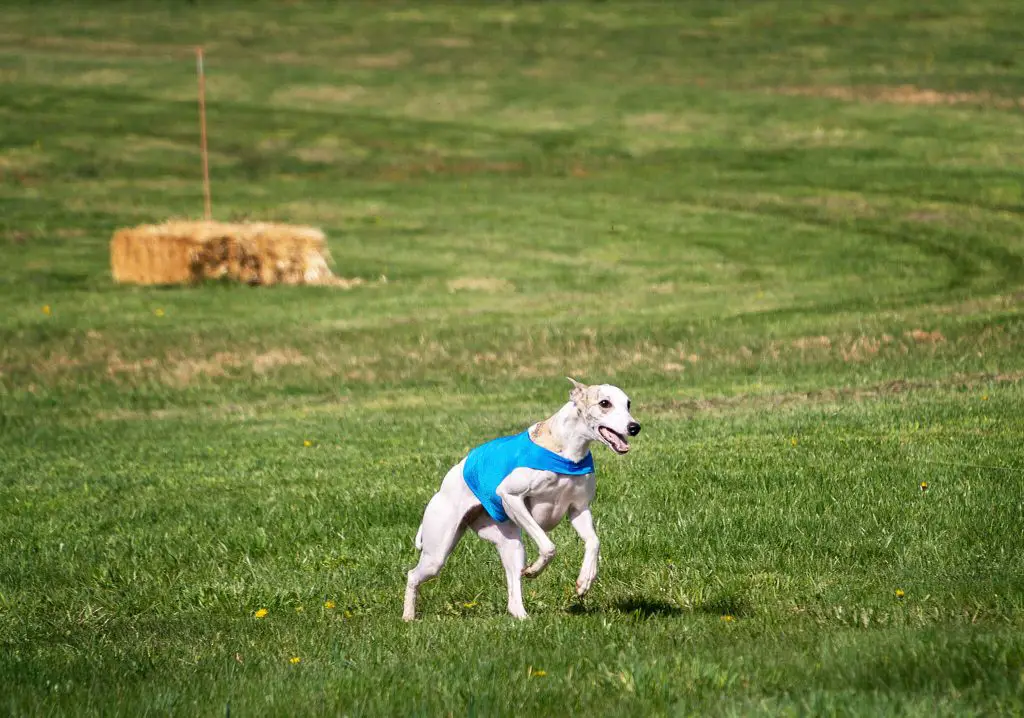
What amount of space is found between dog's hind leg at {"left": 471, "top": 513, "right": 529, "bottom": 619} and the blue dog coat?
0.12 metres

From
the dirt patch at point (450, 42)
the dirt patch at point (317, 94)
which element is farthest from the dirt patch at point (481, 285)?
the dirt patch at point (450, 42)

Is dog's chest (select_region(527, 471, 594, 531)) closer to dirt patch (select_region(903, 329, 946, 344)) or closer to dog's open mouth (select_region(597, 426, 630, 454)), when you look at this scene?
dog's open mouth (select_region(597, 426, 630, 454))

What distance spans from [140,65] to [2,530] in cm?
6468

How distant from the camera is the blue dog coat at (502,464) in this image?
29.5 feet

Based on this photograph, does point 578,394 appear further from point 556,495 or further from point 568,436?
point 556,495

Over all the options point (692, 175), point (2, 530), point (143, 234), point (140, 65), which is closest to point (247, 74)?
point (140, 65)

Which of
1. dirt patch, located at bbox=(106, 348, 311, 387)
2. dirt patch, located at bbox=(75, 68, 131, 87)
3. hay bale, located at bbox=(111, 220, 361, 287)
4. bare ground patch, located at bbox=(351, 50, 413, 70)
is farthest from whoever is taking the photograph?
bare ground patch, located at bbox=(351, 50, 413, 70)

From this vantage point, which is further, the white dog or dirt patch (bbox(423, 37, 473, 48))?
dirt patch (bbox(423, 37, 473, 48))

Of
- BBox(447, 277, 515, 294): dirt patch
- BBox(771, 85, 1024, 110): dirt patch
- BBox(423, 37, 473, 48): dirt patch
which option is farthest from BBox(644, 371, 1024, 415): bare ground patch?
BBox(423, 37, 473, 48): dirt patch

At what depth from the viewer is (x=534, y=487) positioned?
9055 mm

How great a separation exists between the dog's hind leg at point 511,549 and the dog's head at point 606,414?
1.03 m

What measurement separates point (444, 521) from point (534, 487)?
33.7 inches

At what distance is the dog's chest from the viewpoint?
9062 millimetres

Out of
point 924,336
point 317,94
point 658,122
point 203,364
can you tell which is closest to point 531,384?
point 203,364
